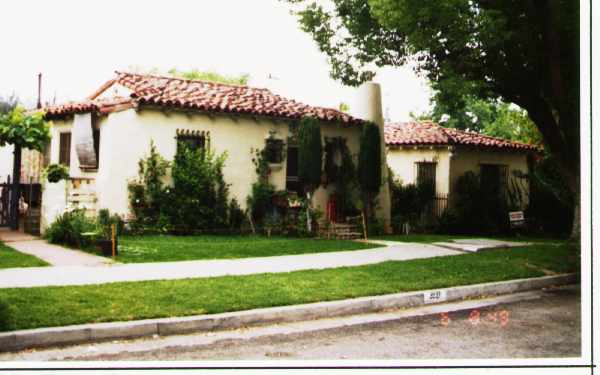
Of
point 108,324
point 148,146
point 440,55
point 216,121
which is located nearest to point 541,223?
point 440,55

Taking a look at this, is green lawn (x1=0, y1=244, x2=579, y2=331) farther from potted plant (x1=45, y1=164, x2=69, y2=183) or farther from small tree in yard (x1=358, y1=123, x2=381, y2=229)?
small tree in yard (x1=358, y1=123, x2=381, y2=229)

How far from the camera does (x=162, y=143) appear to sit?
1152cm

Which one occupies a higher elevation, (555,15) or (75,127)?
(555,15)

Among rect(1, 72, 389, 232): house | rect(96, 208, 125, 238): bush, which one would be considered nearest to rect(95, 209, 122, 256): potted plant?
rect(96, 208, 125, 238): bush

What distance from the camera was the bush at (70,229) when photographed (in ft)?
28.6

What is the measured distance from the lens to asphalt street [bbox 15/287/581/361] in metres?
4.83

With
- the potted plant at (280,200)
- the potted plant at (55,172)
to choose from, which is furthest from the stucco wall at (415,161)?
the potted plant at (55,172)

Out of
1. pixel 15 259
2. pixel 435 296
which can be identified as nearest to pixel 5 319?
pixel 15 259

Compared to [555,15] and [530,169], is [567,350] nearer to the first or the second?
[555,15]

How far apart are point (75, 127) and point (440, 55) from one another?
23.2 ft

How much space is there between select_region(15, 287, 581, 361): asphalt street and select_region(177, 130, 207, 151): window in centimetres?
722

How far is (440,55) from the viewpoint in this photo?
10.0 meters

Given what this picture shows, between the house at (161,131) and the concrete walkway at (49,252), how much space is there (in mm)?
931

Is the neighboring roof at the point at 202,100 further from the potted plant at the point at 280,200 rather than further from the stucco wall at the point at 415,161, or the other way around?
the stucco wall at the point at 415,161
